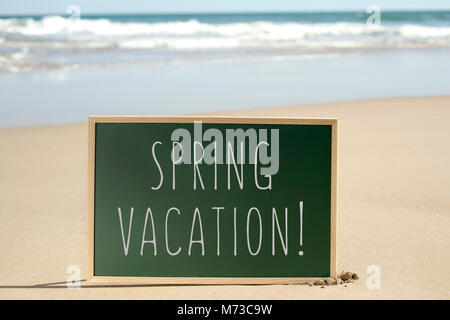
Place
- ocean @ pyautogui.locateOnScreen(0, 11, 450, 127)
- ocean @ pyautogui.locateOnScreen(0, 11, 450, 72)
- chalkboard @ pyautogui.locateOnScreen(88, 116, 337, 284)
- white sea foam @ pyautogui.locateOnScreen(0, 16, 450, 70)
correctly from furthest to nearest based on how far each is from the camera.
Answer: white sea foam @ pyautogui.locateOnScreen(0, 16, 450, 70) < ocean @ pyautogui.locateOnScreen(0, 11, 450, 72) < ocean @ pyautogui.locateOnScreen(0, 11, 450, 127) < chalkboard @ pyautogui.locateOnScreen(88, 116, 337, 284)

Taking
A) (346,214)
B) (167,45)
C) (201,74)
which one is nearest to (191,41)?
(167,45)

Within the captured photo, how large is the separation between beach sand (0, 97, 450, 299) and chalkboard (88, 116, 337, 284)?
0.09 metres

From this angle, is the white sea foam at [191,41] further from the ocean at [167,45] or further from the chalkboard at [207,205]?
the chalkboard at [207,205]

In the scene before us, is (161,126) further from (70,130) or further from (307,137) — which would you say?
(70,130)

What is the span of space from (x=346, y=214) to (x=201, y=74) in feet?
29.2

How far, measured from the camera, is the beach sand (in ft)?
10.9

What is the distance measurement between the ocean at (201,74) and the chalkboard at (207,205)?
16.7 ft

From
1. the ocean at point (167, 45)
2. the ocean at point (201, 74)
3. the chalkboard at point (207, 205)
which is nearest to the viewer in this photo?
the chalkboard at point (207, 205)

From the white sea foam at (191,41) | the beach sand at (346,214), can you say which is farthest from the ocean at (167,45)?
the beach sand at (346,214)

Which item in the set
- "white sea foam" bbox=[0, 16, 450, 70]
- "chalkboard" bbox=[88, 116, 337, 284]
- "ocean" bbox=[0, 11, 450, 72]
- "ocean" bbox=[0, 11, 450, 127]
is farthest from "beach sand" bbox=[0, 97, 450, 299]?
"white sea foam" bbox=[0, 16, 450, 70]

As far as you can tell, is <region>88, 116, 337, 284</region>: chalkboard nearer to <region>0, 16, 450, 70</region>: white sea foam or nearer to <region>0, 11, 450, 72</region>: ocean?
<region>0, 11, 450, 72</region>: ocean

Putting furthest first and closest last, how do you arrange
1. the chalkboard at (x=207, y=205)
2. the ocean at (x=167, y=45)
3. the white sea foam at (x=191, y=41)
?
the white sea foam at (x=191, y=41)
the ocean at (x=167, y=45)
the chalkboard at (x=207, y=205)

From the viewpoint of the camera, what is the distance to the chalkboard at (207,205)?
329cm

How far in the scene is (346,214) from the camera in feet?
15.2
